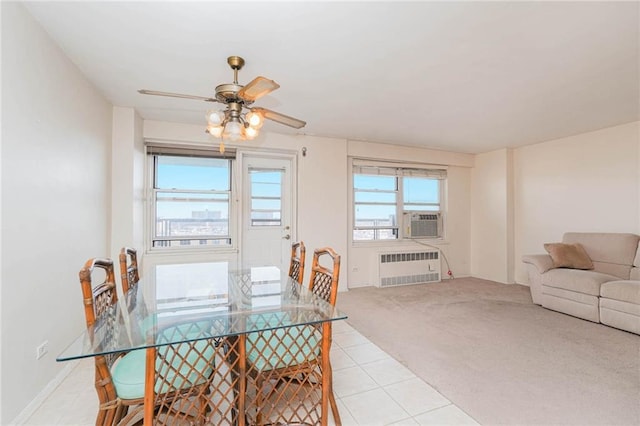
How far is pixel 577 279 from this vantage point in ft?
11.1

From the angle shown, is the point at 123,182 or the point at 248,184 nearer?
the point at 123,182

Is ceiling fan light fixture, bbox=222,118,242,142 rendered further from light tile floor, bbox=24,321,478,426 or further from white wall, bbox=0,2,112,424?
light tile floor, bbox=24,321,478,426

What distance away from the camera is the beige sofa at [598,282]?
2994 millimetres

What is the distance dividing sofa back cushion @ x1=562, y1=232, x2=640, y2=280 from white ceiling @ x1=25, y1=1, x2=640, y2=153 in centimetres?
149

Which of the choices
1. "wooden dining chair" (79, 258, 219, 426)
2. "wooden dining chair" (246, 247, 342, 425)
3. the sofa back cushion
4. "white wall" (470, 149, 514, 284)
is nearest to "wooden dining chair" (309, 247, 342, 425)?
"wooden dining chair" (246, 247, 342, 425)

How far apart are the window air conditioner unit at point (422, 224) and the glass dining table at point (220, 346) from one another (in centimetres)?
372

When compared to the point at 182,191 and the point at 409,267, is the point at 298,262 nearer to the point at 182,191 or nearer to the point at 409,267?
the point at 182,191

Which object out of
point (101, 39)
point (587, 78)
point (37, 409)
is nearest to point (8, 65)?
point (101, 39)

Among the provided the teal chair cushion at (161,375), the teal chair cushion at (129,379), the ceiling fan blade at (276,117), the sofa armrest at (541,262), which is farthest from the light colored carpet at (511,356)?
the ceiling fan blade at (276,117)

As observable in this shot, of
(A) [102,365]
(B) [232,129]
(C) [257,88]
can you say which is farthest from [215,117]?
(A) [102,365]

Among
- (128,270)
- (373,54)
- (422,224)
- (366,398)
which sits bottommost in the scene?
(366,398)

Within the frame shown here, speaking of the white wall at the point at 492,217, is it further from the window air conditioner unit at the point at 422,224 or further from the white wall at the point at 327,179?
the white wall at the point at 327,179

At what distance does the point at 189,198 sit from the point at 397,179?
11.5 ft

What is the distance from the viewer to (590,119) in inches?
145
